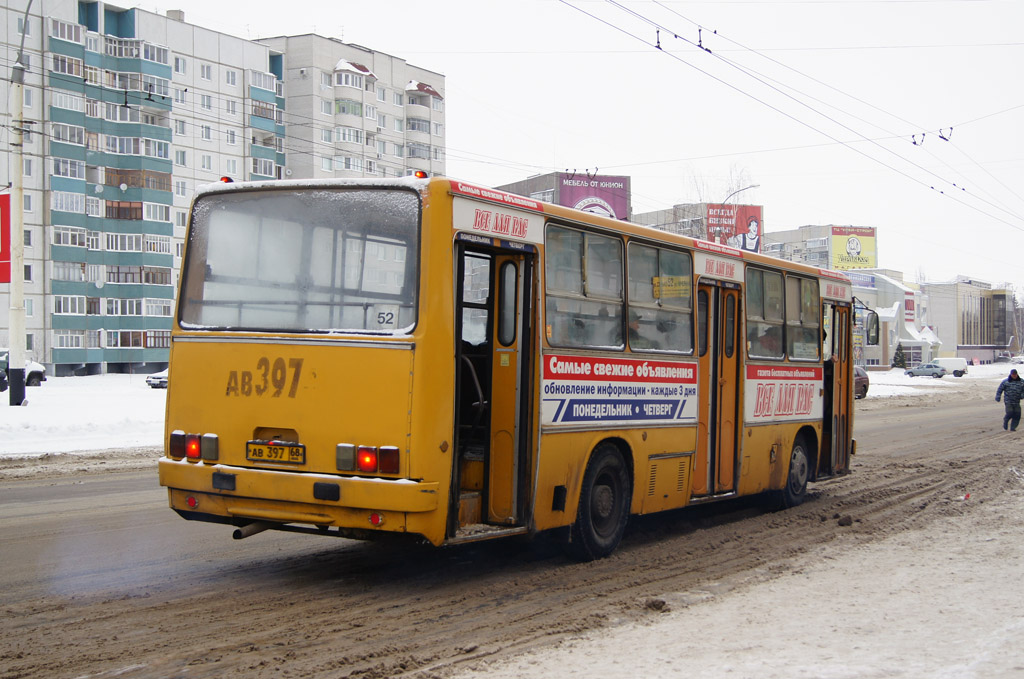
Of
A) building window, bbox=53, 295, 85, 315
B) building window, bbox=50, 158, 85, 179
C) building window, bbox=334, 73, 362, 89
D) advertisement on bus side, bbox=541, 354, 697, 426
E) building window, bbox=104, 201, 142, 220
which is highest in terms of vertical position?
building window, bbox=334, 73, 362, 89

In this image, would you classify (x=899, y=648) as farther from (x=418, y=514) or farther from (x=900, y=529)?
(x=900, y=529)

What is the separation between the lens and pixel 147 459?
17.3 m

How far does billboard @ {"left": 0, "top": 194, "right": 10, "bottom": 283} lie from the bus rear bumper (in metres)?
18.9

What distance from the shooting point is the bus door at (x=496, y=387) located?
805cm

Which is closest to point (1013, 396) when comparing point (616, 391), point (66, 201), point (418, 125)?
point (616, 391)

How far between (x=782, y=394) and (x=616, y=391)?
4117 mm

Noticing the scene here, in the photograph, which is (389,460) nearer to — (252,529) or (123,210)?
(252,529)

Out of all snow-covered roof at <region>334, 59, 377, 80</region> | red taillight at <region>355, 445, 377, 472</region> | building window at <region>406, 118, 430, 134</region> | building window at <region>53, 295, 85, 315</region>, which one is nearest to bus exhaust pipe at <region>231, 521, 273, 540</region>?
red taillight at <region>355, 445, 377, 472</region>

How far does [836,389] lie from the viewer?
1404cm

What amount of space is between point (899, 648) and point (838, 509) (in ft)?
22.4

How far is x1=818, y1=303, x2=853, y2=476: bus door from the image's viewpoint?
13.9 m

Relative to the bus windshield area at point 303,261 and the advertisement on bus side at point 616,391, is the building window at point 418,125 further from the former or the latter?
the bus windshield area at point 303,261

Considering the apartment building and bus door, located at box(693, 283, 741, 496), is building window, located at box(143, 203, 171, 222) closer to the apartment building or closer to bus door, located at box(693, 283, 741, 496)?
the apartment building

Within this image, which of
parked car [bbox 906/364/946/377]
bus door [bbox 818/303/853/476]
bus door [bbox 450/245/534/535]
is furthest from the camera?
parked car [bbox 906/364/946/377]
